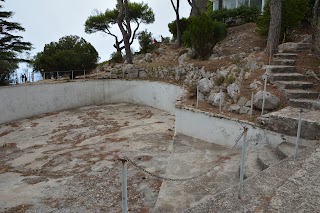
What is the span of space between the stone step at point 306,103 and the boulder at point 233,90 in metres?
1.77

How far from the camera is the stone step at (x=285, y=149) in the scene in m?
5.36

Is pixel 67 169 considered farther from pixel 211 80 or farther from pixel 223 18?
pixel 223 18

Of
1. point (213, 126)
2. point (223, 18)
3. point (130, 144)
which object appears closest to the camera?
point (213, 126)

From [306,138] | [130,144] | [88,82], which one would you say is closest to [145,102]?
[88,82]

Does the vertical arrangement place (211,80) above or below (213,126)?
above

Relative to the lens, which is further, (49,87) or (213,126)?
(49,87)

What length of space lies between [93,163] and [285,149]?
16.8 feet

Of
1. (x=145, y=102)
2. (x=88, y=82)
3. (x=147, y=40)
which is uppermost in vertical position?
(x=147, y=40)

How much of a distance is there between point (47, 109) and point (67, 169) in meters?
9.26

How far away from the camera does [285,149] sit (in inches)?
220

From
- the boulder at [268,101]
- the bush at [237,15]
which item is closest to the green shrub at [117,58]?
the bush at [237,15]

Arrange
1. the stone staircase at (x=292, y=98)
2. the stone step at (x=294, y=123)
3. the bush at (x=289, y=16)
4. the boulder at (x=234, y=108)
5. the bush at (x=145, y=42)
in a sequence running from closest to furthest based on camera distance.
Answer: the stone step at (x=294, y=123) → the stone staircase at (x=292, y=98) → the boulder at (x=234, y=108) → the bush at (x=289, y=16) → the bush at (x=145, y=42)

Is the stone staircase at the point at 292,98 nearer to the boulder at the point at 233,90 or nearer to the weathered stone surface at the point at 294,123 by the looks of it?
the weathered stone surface at the point at 294,123

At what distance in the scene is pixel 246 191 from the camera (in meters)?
3.65
